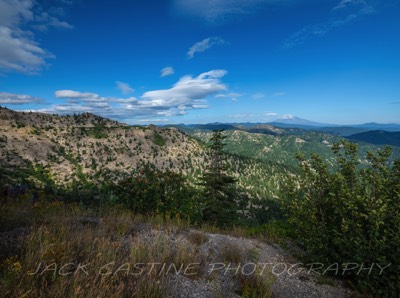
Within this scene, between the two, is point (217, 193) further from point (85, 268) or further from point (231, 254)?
point (85, 268)

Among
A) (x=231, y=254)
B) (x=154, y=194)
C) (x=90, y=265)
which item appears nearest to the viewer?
(x=90, y=265)

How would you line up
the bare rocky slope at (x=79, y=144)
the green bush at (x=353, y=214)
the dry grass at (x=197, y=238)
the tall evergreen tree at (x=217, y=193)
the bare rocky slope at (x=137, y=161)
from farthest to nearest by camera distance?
the bare rocky slope at (x=79, y=144) < the tall evergreen tree at (x=217, y=193) < the dry grass at (x=197, y=238) < the green bush at (x=353, y=214) < the bare rocky slope at (x=137, y=161)

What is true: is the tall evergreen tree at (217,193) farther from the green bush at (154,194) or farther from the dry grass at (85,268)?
the dry grass at (85,268)

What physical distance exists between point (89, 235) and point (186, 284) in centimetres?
255

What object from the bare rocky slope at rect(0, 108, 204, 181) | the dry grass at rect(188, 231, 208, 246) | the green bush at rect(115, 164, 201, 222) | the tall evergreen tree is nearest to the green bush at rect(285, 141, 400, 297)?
the dry grass at rect(188, 231, 208, 246)

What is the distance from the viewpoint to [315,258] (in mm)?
6922

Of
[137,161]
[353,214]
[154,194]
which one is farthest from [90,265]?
[137,161]

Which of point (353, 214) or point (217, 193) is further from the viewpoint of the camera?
point (217, 193)

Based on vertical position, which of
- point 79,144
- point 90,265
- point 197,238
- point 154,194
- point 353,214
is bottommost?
point 79,144

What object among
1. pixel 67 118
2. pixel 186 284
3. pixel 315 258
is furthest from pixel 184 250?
pixel 67 118

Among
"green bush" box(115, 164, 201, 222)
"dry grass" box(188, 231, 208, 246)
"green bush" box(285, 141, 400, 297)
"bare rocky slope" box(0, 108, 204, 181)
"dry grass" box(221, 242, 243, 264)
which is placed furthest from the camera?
"bare rocky slope" box(0, 108, 204, 181)

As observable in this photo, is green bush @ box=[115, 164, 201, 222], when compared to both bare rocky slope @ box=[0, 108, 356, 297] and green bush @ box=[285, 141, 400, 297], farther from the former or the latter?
green bush @ box=[285, 141, 400, 297]

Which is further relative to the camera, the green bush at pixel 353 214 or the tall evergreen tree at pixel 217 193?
the tall evergreen tree at pixel 217 193

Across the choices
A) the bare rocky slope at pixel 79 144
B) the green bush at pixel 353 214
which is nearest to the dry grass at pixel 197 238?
the green bush at pixel 353 214
